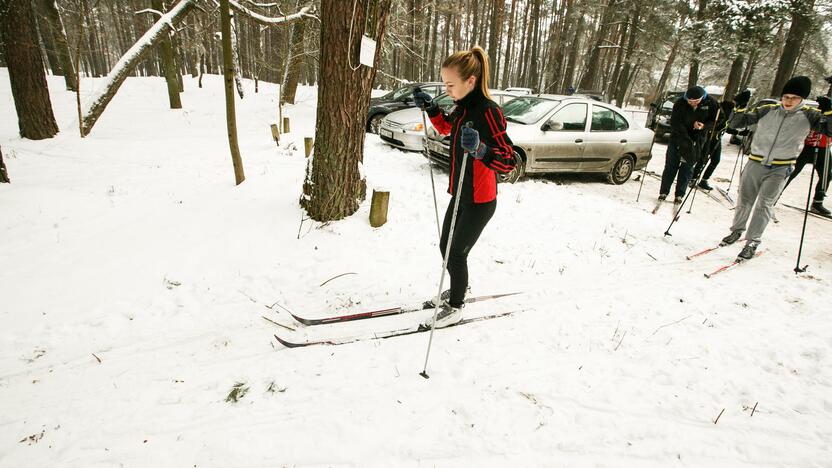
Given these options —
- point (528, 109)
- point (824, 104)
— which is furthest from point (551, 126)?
point (824, 104)

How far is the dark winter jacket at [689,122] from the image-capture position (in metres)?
5.86

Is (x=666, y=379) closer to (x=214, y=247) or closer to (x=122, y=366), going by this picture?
(x=122, y=366)

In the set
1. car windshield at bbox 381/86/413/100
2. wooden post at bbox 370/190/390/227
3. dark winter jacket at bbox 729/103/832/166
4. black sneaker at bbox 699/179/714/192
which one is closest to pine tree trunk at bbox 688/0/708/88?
black sneaker at bbox 699/179/714/192

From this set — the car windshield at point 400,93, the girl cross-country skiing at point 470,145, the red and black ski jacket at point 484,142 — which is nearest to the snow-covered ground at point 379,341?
the girl cross-country skiing at point 470,145

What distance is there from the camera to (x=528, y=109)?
732 cm

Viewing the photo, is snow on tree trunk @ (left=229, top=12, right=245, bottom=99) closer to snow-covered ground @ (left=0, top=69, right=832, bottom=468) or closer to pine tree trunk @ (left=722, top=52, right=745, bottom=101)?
snow-covered ground @ (left=0, top=69, right=832, bottom=468)

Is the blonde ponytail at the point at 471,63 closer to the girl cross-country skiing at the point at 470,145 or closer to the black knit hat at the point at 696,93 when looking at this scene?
the girl cross-country skiing at the point at 470,145

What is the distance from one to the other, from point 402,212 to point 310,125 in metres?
7.80

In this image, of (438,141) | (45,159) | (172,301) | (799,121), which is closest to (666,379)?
(799,121)

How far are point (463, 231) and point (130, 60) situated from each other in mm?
10131

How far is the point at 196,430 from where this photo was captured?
2232 mm

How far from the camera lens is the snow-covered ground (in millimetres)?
2230

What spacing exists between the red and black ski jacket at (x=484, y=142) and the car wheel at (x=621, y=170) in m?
6.59

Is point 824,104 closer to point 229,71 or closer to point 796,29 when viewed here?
point 229,71
